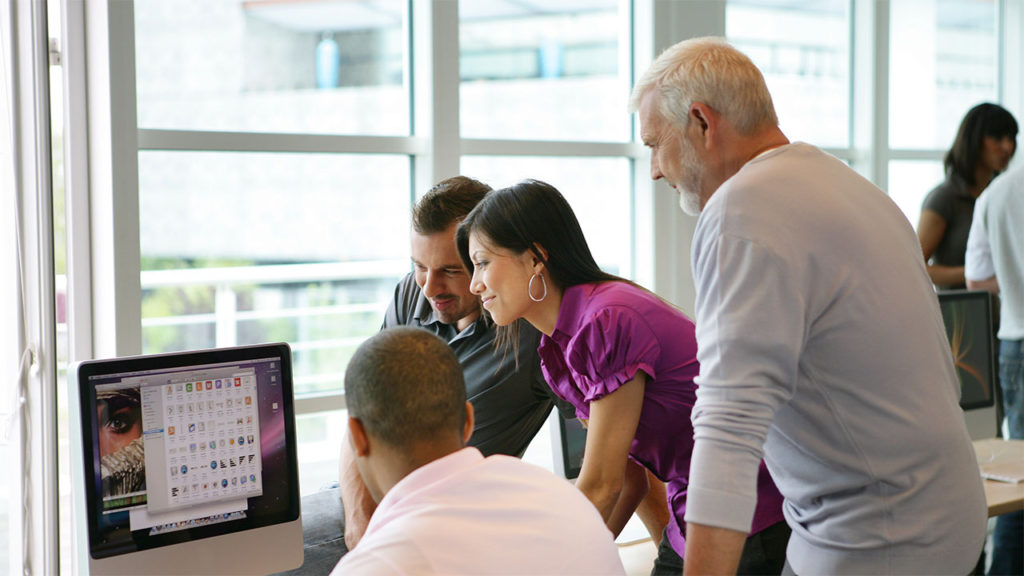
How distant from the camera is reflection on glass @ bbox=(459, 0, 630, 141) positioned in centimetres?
355

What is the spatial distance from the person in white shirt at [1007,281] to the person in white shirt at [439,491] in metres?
2.68

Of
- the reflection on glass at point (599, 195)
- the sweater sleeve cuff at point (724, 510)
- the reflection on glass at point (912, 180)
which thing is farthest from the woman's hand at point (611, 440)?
the reflection on glass at point (912, 180)

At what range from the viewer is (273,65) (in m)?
3.15

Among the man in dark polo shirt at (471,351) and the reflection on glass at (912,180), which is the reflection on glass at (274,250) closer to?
the man in dark polo shirt at (471,351)

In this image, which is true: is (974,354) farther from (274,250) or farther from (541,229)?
(274,250)

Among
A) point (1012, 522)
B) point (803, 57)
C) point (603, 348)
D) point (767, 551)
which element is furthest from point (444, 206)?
point (803, 57)

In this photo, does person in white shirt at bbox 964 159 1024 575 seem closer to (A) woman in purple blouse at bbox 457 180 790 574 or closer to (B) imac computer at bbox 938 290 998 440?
(B) imac computer at bbox 938 290 998 440

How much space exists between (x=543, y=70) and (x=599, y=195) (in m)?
0.54

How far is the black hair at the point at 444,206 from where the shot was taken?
2.08 m

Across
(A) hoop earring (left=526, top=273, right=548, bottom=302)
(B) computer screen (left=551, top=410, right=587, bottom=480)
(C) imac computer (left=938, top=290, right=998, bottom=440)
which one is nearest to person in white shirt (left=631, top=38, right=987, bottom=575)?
(A) hoop earring (left=526, top=273, right=548, bottom=302)

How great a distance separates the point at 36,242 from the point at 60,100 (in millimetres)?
387

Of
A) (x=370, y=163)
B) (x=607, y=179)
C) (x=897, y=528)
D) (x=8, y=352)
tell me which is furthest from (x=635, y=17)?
(x=897, y=528)

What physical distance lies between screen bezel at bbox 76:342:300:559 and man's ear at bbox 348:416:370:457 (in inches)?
22.5

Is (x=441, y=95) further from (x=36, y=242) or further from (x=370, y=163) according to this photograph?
(x=36, y=242)
